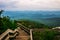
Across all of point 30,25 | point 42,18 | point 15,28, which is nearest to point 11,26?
point 15,28

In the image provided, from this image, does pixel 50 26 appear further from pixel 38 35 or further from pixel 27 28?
pixel 38 35

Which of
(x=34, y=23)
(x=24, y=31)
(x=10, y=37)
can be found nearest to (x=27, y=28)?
(x=24, y=31)

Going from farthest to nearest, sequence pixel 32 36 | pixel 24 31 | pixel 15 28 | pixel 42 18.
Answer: pixel 42 18 < pixel 15 28 < pixel 24 31 < pixel 32 36

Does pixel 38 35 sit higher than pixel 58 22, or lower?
lower

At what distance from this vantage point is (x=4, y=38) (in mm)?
4812

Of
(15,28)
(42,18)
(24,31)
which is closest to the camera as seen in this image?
(24,31)

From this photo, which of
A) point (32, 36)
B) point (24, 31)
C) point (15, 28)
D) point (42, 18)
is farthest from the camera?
point (42, 18)

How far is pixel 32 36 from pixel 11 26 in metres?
1.50

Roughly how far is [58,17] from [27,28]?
1305mm

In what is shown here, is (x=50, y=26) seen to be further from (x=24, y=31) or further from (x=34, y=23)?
(x=24, y=31)

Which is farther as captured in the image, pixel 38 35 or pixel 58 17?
pixel 58 17

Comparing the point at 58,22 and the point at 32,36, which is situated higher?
the point at 58,22

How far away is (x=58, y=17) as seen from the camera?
6520 millimetres

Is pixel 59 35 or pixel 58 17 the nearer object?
pixel 59 35
